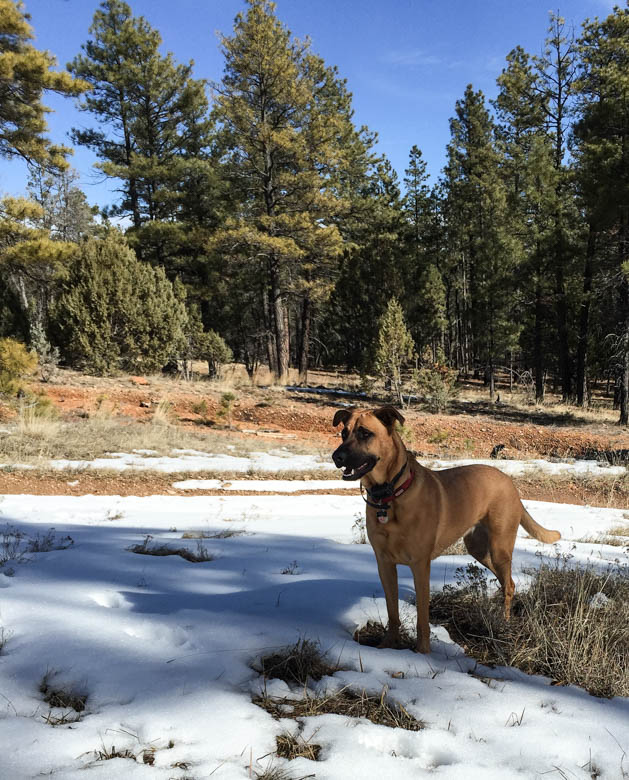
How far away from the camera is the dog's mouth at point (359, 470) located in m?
2.45

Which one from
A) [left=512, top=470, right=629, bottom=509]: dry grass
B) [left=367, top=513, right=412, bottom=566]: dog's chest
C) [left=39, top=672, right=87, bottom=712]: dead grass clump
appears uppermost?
[left=367, top=513, right=412, bottom=566]: dog's chest

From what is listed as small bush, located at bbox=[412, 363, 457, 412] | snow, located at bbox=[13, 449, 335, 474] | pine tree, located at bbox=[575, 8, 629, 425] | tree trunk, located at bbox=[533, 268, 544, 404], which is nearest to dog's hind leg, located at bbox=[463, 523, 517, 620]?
snow, located at bbox=[13, 449, 335, 474]

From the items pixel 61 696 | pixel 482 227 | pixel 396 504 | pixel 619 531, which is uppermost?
pixel 482 227

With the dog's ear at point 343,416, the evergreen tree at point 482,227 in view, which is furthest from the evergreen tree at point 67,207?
the dog's ear at point 343,416

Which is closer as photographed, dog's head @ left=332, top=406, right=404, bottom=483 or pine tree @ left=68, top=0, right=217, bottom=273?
dog's head @ left=332, top=406, right=404, bottom=483

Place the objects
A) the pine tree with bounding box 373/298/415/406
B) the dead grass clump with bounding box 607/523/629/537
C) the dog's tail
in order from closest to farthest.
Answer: the dog's tail < the dead grass clump with bounding box 607/523/629/537 < the pine tree with bounding box 373/298/415/406

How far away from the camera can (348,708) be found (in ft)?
6.81

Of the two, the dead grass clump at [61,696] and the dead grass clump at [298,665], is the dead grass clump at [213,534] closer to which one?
the dead grass clump at [298,665]

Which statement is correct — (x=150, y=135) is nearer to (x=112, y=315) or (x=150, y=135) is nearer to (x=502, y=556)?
(x=112, y=315)

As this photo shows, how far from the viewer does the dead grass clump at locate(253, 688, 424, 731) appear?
1.99 m

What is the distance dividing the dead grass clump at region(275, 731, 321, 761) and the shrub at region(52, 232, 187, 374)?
17.3m

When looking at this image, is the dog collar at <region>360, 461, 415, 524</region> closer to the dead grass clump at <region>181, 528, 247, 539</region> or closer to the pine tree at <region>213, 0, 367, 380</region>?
the dead grass clump at <region>181, 528, 247, 539</region>

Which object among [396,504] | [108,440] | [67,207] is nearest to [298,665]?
[396,504]

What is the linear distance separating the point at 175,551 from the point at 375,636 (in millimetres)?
2008
